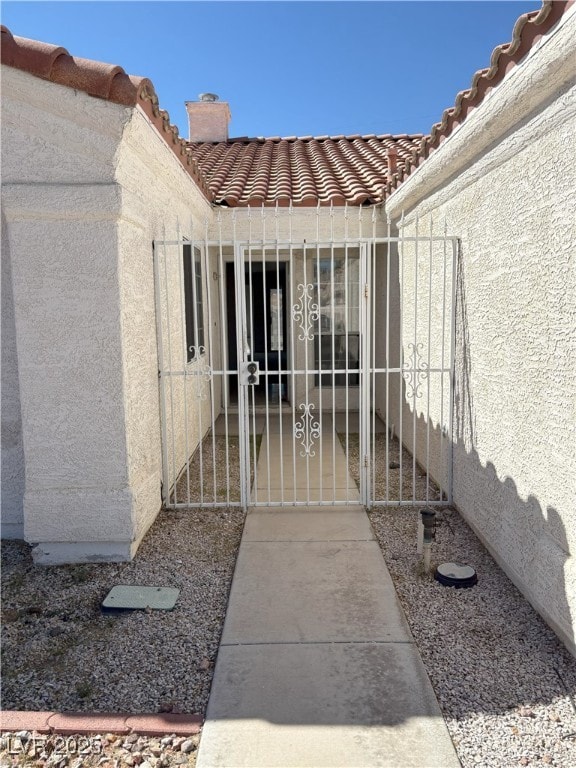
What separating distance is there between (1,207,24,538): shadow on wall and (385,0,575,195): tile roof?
3.55 metres

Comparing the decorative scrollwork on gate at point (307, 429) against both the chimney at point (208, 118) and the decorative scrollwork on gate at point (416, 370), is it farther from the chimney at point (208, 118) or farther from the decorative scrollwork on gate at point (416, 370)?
the chimney at point (208, 118)

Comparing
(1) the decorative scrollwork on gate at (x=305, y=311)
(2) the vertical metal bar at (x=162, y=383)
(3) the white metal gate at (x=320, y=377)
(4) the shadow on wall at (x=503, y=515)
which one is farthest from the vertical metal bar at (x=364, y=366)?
(2) the vertical metal bar at (x=162, y=383)

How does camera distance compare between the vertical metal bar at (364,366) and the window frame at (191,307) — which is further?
the window frame at (191,307)

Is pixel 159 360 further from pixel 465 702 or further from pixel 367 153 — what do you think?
pixel 367 153

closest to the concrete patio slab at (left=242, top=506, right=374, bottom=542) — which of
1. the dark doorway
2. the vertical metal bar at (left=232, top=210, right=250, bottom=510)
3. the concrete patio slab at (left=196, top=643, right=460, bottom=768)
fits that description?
the vertical metal bar at (left=232, top=210, right=250, bottom=510)

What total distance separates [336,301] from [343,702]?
7.22 meters

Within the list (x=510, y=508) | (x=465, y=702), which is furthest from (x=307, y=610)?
(x=510, y=508)

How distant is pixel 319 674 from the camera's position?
3.09 meters

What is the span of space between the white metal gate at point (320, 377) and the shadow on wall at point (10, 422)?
1.36m

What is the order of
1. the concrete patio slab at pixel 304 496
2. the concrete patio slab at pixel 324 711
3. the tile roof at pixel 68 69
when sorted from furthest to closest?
the concrete patio slab at pixel 304 496
the tile roof at pixel 68 69
the concrete patio slab at pixel 324 711

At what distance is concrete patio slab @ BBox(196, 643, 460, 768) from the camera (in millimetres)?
2535

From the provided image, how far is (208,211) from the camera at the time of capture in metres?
8.12

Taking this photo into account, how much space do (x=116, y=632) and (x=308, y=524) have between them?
2133 mm

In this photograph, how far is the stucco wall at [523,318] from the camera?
3195 mm
